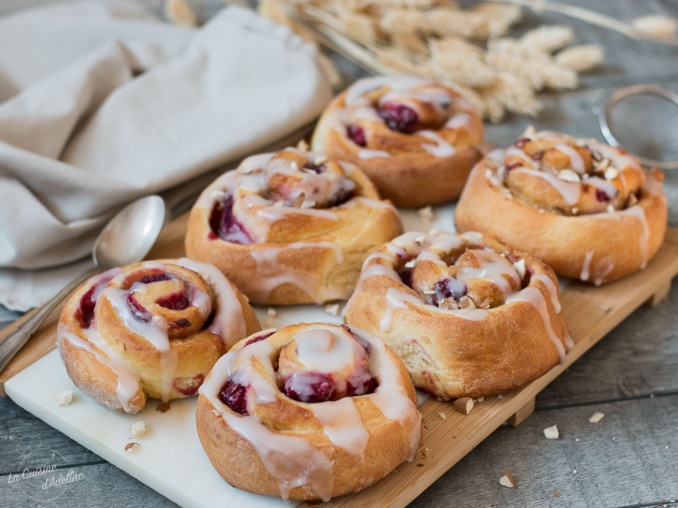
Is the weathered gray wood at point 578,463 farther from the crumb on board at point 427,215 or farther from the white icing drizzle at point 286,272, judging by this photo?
the crumb on board at point 427,215

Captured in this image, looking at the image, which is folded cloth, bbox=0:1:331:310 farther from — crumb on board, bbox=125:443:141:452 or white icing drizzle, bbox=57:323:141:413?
crumb on board, bbox=125:443:141:452

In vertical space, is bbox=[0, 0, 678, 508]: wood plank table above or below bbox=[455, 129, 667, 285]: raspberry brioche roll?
below

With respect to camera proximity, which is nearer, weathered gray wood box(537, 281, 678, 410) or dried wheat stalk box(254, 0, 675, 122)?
weathered gray wood box(537, 281, 678, 410)

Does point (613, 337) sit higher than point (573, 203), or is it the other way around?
point (573, 203)

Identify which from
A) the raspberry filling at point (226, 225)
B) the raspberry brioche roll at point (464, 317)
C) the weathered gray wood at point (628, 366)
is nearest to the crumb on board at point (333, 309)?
the raspberry brioche roll at point (464, 317)

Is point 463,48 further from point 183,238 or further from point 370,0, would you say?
point 183,238

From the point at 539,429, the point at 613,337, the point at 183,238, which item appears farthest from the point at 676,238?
the point at 183,238

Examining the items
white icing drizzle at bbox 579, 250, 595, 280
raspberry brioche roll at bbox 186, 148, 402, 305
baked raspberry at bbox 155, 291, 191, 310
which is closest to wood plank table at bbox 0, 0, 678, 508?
white icing drizzle at bbox 579, 250, 595, 280
